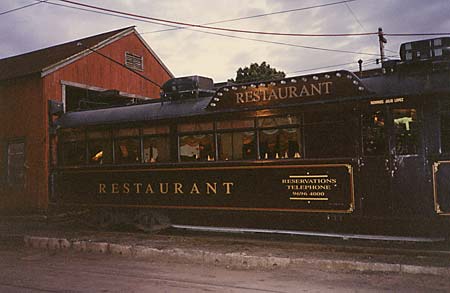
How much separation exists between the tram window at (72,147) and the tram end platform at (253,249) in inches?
81.0

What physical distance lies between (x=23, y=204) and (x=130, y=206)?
269 inches

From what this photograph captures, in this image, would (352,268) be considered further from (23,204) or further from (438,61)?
(23,204)

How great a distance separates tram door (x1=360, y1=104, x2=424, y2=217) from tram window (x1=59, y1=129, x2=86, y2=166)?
25.6 feet

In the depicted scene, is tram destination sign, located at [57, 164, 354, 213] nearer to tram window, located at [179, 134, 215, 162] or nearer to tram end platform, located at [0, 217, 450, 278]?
tram window, located at [179, 134, 215, 162]

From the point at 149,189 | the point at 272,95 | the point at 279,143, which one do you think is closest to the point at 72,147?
the point at 149,189

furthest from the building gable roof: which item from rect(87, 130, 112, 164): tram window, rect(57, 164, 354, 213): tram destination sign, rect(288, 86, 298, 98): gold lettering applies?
rect(288, 86, 298, 98): gold lettering

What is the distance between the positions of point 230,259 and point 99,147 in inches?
226

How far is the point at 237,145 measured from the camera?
31.5 feet

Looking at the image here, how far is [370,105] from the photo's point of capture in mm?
8289

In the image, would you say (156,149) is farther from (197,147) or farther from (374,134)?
(374,134)

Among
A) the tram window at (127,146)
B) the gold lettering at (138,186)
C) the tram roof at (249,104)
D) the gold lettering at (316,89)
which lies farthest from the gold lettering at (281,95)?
the gold lettering at (138,186)

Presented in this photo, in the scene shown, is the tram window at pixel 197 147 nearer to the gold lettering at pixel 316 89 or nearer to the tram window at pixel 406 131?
the gold lettering at pixel 316 89

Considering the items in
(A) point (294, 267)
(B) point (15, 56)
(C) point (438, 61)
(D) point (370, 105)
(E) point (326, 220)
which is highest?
(B) point (15, 56)

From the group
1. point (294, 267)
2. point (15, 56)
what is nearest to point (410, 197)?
point (294, 267)
